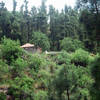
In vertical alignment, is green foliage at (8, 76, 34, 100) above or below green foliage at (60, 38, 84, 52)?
below

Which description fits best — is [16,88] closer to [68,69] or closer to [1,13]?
[68,69]

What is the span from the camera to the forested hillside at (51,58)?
5.96 meters

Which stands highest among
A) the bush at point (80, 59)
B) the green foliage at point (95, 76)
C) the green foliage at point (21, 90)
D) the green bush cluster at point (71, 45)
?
the green foliage at point (95, 76)

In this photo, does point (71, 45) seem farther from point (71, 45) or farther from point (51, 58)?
point (51, 58)

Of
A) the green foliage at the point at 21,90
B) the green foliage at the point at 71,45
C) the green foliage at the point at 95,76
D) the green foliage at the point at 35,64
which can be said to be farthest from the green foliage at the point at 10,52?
A: the green foliage at the point at 71,45

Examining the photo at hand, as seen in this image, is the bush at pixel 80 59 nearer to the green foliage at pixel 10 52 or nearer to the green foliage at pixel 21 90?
the green foliage at pixel 10 52

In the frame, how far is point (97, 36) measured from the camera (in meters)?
5.72

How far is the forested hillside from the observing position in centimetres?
596

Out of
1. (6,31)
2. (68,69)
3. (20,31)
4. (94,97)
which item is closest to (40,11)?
(20,31)

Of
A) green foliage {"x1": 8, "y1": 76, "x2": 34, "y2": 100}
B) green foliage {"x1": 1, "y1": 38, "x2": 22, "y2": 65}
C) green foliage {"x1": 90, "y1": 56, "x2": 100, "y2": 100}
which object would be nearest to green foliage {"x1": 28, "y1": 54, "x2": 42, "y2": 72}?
green foliage {"x1": 1, "y1": 38, "x2": 22, "y2": 65}

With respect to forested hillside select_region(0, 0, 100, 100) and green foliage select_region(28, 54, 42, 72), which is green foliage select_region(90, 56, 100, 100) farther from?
green foliage select_region(28, 54, 42, 72)

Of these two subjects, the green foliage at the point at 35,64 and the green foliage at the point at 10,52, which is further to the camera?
the green foliage at the point at 10,52

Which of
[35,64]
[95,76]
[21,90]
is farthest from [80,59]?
[95,76]

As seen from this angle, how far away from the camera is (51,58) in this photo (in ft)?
58.0
